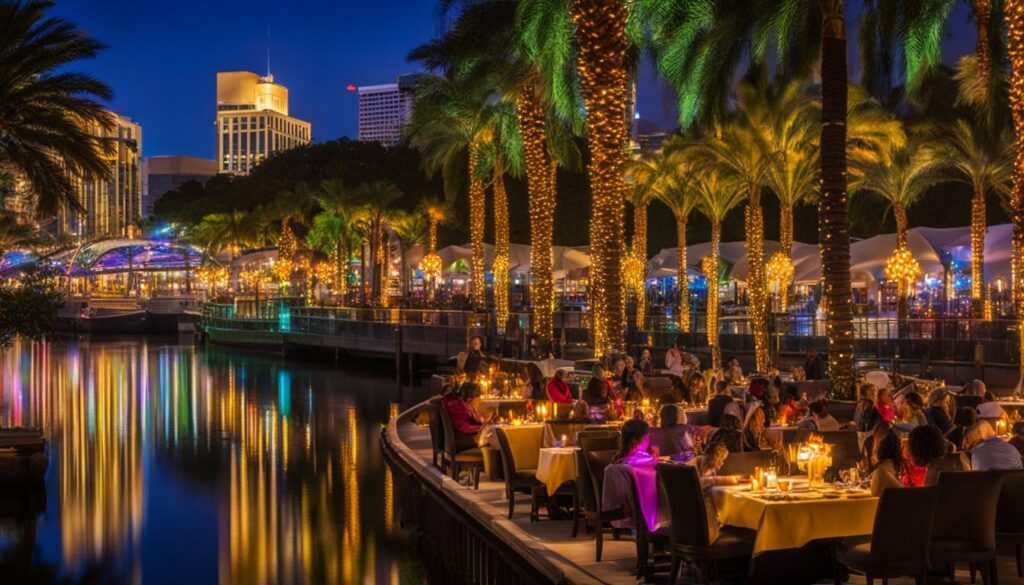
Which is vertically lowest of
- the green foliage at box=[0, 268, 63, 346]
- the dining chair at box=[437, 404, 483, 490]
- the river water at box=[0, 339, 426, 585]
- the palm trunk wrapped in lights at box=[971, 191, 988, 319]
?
the river water at box=[0, 339, 426, 585]

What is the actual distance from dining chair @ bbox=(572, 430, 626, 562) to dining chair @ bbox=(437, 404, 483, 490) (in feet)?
12.6

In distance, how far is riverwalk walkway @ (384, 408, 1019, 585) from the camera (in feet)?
35.7

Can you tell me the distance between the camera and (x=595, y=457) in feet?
39.4

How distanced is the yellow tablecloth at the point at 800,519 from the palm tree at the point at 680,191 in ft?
113

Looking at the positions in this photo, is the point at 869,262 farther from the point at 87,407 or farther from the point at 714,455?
the point at 714,455

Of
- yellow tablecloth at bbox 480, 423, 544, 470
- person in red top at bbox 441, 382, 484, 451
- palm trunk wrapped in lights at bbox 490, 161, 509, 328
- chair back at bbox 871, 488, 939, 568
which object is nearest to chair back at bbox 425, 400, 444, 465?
person in red top at bbox 441, 382, 484, 451

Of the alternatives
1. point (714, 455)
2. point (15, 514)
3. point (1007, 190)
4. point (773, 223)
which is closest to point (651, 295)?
point (773, 223)

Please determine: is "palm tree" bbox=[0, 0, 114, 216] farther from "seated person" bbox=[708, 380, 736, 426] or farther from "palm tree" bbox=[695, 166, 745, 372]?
"palm tree" bbox=[695, 166, 745, 372]

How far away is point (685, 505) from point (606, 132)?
16005 millimetres

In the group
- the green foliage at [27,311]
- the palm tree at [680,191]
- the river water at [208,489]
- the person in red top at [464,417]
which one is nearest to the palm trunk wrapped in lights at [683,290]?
the palm tree at [680,191]

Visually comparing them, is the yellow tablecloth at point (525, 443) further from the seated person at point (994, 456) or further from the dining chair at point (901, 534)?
the dining chair at point (901, 534)

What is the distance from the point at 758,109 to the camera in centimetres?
3747

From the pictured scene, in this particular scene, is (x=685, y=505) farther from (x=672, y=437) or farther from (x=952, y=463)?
(x=672, y=437)

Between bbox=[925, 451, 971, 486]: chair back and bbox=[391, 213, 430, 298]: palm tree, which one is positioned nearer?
bbox=[925, 451, 971, 486]: chair back
